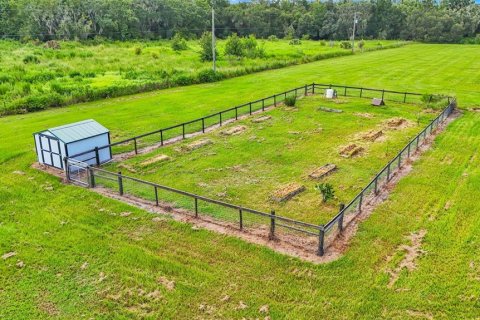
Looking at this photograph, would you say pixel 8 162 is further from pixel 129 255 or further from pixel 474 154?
pixel 474 154

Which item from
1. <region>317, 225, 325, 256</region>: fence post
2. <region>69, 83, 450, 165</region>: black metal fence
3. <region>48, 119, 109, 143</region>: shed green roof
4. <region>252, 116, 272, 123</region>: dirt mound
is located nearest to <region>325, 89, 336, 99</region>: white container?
<region>69, 83, 450, 165</region>: black metal fence

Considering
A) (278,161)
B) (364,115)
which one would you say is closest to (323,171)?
(278,161)

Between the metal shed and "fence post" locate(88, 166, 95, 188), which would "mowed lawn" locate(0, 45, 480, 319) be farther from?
the metal shed

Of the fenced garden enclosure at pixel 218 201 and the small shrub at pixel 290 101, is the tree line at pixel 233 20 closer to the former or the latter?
the small shrub at pixel 290 101

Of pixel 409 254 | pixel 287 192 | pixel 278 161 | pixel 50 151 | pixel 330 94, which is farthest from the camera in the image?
pixel 330 94

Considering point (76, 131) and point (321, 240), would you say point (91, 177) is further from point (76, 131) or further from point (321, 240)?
point (321, 240)

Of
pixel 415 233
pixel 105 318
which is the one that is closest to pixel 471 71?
pixel 415 233

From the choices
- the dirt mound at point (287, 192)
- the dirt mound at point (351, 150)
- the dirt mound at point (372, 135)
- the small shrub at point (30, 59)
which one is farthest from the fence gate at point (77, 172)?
the small shrub at point (30, 59)
